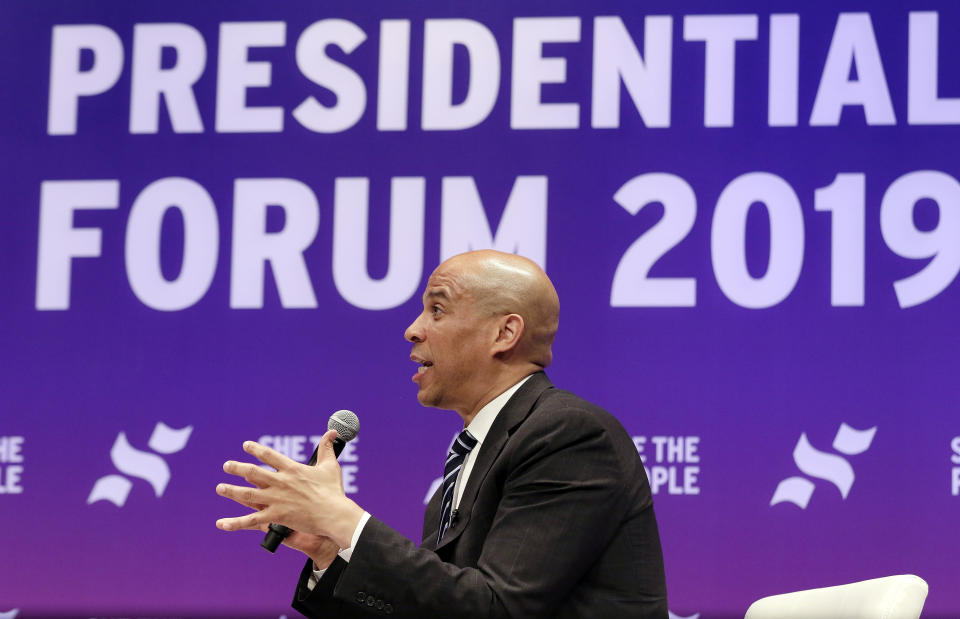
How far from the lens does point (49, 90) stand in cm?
467

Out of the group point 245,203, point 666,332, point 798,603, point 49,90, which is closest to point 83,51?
point 49,90

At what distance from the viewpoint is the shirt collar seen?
2629 mm

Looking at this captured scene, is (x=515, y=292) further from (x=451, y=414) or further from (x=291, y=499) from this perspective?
(x=451, y=414)

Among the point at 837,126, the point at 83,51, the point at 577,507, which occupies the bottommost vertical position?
the point at 577,507

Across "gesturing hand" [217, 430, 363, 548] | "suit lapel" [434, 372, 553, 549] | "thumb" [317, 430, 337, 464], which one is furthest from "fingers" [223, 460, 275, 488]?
"suit lapel" [434, 372, 553, 549]

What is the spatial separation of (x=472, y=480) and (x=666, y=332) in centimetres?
188

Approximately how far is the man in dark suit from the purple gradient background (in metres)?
1.55

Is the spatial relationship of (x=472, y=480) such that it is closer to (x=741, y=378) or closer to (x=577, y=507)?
(x=577, y=507)

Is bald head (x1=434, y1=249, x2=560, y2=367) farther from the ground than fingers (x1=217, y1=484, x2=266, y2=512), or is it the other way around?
bald head (x1=434, y1=249, x2=560, y2=367)

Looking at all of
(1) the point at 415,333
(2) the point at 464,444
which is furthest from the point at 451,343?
(2) the point at 464,444

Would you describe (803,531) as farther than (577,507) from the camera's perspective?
Yes

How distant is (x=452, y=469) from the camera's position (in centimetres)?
262

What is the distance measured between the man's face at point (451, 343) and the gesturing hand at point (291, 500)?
23.5 inches

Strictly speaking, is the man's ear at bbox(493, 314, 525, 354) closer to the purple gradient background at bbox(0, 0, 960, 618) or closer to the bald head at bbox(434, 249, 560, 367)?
the bald head at bbox(434, 249, 560, 367)
